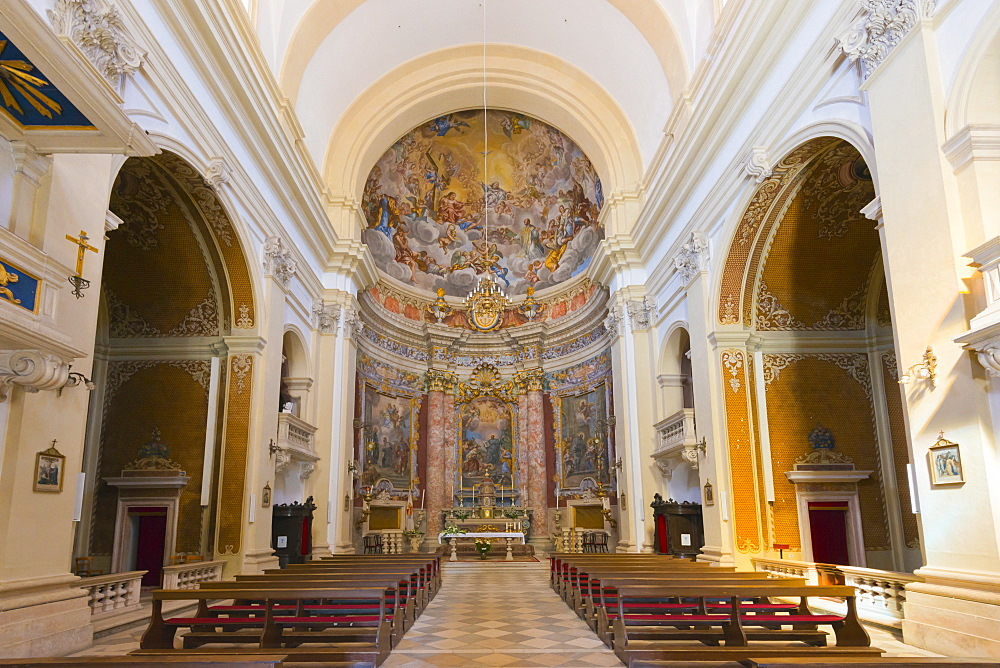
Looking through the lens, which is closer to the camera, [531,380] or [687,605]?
[687,605]

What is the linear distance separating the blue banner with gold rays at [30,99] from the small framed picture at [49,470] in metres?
2.65

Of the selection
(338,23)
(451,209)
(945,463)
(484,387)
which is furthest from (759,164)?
(484,387)

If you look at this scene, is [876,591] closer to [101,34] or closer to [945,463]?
[945,463]

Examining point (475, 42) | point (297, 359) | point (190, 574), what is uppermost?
point (475, 42)

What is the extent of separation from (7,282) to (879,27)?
7.85 metres

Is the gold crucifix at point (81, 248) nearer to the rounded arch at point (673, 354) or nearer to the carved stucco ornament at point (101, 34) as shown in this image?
the carved stucco ornament at point (101, 34)

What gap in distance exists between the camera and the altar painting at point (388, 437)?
67.6ft

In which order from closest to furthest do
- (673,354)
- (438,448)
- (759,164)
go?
(759,164) < (673,354) < (438,448)

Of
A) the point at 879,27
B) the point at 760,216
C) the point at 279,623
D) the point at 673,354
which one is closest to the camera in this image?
the point at 279,623

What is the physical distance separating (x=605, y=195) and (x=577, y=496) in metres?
8.17

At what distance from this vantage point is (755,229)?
38.6 ft

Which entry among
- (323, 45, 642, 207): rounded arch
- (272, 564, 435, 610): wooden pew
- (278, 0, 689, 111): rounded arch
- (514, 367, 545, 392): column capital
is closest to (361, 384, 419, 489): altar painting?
(514, 367, 545, 392): column capital

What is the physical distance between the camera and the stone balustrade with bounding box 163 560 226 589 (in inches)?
379

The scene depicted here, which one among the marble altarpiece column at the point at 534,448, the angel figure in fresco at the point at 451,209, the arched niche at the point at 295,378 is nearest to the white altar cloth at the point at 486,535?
the marble altarpiece column at the point at 534,448
